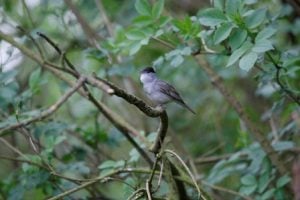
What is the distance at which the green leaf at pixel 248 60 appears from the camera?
7.39 ft

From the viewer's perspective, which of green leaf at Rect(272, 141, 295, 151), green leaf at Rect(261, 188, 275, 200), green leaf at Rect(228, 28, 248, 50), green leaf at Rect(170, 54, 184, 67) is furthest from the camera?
green leaf at Rect(272, 141, 295, 151)

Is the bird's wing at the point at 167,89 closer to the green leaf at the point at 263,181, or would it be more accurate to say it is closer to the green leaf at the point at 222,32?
the green leaf at the point at 263,181

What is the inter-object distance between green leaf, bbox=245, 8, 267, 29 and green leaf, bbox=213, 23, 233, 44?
10cm

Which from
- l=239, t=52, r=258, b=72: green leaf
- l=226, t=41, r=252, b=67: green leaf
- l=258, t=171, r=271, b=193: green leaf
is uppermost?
l=226, t=41, r=252, b=67: green leaf

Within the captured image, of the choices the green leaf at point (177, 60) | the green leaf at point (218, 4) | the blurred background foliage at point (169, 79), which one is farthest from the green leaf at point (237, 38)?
the green leaf at point (177, 60)

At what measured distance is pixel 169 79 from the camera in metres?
4.57

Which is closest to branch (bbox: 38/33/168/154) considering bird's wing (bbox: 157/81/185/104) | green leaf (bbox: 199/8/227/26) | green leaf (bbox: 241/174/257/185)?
green leaf (bbox: 199/8/227/26)

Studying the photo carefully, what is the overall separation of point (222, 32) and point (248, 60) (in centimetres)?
16

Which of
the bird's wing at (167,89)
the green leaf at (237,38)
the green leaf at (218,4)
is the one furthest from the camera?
the bird's wing at (167,89)

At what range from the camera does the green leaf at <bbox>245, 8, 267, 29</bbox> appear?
2.41 m

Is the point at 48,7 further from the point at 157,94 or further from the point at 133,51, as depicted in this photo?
the point at 133,51

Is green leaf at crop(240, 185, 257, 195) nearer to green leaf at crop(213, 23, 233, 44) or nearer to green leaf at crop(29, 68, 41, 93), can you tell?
green leaf at crop(213, 23, 233, 44)

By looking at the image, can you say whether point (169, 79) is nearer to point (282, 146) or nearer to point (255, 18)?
point (282, 146)

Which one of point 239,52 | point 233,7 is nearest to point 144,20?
point 233,7
